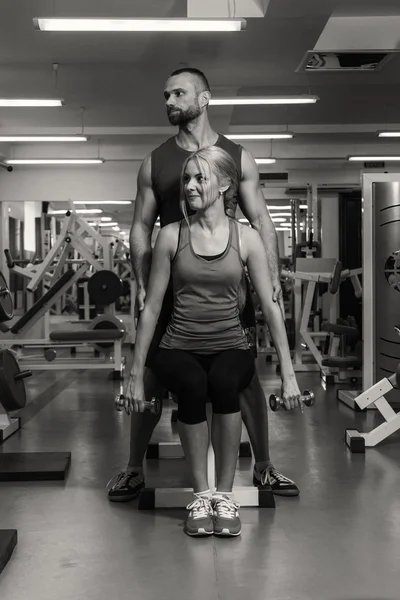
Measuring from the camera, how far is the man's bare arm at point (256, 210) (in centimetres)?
245

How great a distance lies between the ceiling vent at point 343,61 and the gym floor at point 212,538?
3070 millimetres

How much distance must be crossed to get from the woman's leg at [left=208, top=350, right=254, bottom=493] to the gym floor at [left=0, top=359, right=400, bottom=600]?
0.70 feet

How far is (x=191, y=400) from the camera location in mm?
2191

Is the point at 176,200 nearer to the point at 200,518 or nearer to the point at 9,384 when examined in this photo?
the point at 200,518

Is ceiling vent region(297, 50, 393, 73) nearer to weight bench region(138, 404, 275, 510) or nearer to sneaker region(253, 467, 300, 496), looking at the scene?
sneaker region(253, 467, 300, 496)

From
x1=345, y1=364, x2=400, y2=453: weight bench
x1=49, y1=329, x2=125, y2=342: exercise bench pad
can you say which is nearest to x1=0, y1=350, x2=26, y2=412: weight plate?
x1=345, y1=364, x2=400, y2=453: weight bench


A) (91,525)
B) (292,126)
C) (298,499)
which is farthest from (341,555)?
(292,126)

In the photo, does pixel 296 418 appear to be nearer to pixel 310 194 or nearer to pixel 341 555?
pixel 341 555

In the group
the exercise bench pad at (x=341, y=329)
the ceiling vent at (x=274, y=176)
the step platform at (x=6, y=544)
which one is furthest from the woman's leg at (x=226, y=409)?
the ceiling vent at (x=274, y=176)

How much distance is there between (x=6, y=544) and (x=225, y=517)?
626 mm

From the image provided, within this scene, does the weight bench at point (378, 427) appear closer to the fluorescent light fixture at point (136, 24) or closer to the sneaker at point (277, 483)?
the sneaker at point (277, 483)

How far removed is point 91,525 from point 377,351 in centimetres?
252

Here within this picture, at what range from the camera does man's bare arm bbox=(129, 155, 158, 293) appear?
246 cm

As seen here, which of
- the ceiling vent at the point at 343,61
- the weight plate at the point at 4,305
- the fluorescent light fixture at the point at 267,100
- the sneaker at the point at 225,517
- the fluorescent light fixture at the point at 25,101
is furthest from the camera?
the fluorescent light fixture at the point at 267,100
